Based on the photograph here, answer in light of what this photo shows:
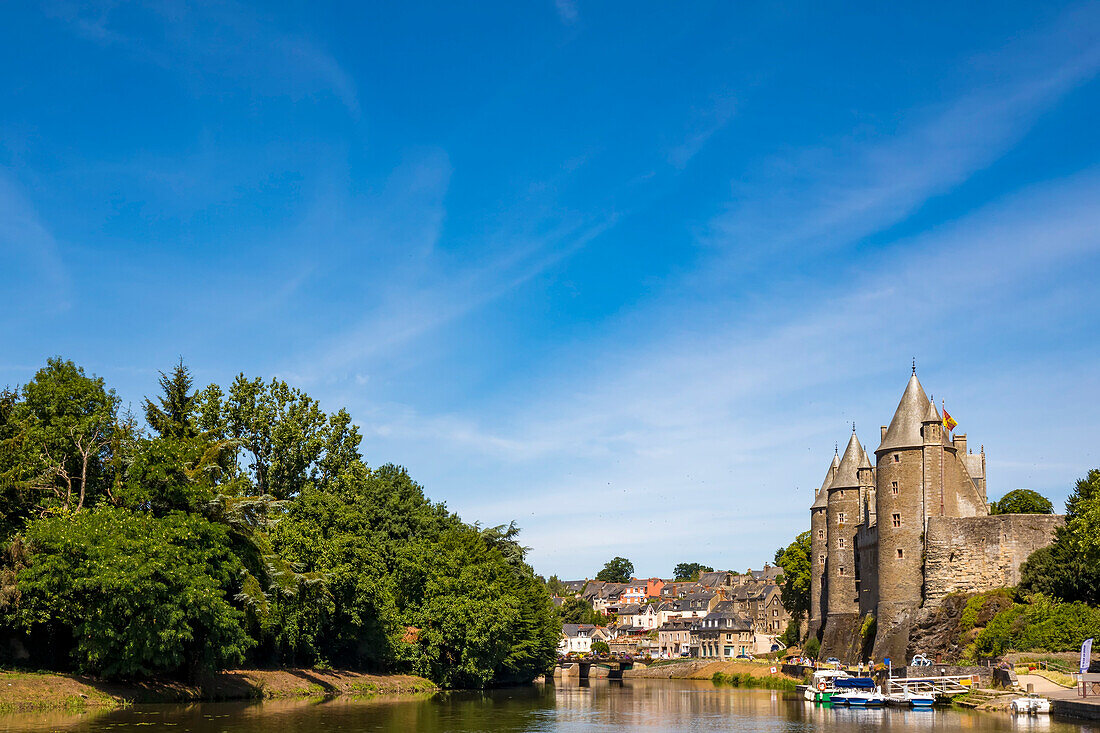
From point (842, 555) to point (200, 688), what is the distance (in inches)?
2155

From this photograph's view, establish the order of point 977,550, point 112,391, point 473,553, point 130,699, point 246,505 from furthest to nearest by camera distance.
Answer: point 473,553 < point 977,550 < point 112,391 < point 246,505 < point 130,699

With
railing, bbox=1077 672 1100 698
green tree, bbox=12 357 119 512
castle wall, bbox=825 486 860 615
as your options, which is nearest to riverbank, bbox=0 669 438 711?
green tree, bbox=12 357 119 512

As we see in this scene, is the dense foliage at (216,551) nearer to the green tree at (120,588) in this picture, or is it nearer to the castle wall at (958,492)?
the green tree at (120,588)

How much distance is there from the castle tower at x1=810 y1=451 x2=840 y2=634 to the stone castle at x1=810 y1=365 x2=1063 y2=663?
5.97 m

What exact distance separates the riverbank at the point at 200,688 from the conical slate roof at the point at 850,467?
131ft

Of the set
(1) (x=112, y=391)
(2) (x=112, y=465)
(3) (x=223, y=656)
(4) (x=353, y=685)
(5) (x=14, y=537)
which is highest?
(1) (x=112, y=391)

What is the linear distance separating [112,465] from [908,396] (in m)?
53.4

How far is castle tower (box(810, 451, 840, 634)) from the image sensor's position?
84.1m

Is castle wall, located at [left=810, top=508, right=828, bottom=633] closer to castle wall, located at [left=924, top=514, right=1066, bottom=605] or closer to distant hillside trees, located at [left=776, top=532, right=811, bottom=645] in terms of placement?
distant hillside trees, located at [left=776, top=532, right=811, bottom=645]

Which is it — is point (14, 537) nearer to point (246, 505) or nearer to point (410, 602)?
point (246, 505)

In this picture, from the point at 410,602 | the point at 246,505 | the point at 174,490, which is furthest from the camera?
the point at 410,602

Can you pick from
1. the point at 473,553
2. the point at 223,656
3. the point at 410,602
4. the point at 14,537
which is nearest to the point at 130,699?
the point at 223,656

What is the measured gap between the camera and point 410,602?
59.7 m

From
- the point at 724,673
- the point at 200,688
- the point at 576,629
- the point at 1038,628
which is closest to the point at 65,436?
the point at 200,688
